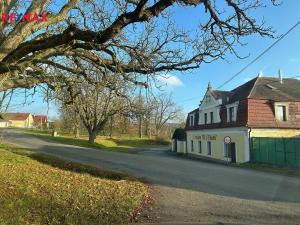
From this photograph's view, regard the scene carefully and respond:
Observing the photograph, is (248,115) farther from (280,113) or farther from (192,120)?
(192,120)

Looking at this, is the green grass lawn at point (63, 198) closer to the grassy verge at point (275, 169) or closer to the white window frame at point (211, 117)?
the grassy verge at point (275, 169)

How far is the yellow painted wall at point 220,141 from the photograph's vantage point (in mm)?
37969

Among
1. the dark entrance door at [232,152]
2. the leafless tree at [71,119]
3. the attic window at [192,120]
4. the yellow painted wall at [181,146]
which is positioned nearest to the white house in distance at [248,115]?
the dark entrance door at [232,152]

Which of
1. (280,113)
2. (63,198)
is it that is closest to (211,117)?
(280,113)

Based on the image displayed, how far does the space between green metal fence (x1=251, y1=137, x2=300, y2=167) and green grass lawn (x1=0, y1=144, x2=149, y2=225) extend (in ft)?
63.1

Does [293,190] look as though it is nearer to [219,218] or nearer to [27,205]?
[219,218]

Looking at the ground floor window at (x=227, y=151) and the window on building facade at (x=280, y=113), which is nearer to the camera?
the window on building facade at (x=280, y=113)

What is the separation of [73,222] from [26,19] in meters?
4.54

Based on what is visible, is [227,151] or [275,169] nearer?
[275,169]

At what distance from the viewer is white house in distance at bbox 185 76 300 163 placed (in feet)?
124

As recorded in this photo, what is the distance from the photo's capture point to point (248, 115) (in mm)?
37531

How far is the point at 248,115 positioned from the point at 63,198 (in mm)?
28107

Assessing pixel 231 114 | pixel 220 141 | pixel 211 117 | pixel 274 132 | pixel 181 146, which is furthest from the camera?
pixel 181 146

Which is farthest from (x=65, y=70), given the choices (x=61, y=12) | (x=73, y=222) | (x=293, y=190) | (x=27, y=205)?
(x=293, y=190)
